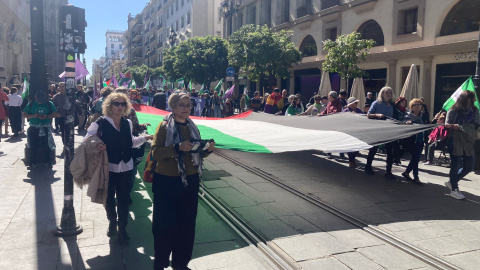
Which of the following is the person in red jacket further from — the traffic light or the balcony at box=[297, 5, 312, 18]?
the balcony at box=[297, 5, 312, 18]

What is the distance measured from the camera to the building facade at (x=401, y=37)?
17.2 m

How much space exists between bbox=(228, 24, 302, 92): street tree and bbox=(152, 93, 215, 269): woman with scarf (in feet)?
74.2

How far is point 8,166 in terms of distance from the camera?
32.0 ft

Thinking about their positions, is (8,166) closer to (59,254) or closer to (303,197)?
(59,254)

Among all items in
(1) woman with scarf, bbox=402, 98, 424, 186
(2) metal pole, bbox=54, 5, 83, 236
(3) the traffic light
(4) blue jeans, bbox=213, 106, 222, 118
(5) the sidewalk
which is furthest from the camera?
(4) blue jeans, bbox=213, 106, 222, 118

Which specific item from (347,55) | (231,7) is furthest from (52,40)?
(347,55)

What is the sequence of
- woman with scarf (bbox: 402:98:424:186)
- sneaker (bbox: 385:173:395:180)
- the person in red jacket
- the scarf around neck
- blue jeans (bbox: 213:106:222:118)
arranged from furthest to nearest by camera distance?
1. blue jeans (bbox: 213:106:222:118)
2. the person in red jacket
3. sneaker (bbox: 385:173:395:180)
4. woman with scarf (bbox: 402:98:424:186)
5. the scarf around neck

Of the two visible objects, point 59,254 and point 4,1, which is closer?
point 59,254

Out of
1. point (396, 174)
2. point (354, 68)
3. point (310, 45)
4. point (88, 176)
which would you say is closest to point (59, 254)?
point (88, 176)

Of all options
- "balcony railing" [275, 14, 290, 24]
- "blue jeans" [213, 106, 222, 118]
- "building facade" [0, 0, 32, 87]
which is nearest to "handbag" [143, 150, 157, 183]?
"blue jeans" [213, 106, 222, 118]

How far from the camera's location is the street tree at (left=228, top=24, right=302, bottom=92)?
2622cm

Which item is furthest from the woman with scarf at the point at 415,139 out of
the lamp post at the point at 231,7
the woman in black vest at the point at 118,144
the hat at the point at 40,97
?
the lamp post at the point at 231,7

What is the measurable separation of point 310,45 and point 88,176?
25.5 metres

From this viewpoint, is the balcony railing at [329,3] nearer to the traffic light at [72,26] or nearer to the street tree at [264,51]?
the street tree at [264,51]
